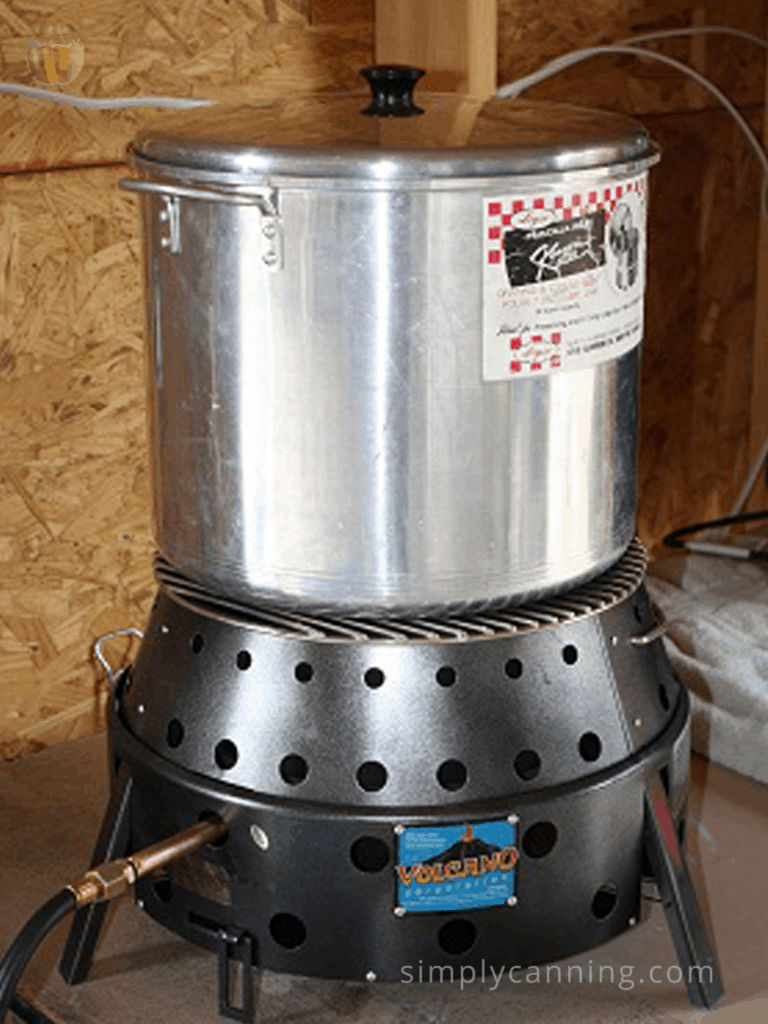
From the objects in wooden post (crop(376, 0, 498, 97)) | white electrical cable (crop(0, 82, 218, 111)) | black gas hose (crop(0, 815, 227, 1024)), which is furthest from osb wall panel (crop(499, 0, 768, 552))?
black gas hose (crop(0, 815, 227, 1024))

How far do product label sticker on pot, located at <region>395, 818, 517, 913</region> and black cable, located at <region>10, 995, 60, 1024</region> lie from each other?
278 millimetres

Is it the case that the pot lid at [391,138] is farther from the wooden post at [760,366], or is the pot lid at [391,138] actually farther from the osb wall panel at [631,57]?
the wooden post at [760,366]

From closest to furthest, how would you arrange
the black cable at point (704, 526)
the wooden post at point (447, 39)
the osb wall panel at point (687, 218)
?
the wooden post at point (447, 39) → the osb wall panel at point (687, 218) → the black cable at point (704, 526)

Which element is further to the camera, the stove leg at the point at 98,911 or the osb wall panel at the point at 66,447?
the osb wall panel at the point at 66,447

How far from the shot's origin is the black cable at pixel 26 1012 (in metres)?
1.24

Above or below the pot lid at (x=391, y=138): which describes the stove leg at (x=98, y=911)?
below

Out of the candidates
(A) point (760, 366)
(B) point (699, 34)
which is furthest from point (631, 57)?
(A) point (760, 366)

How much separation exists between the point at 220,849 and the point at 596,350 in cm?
43

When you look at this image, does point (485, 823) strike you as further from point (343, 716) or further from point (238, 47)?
point (238, 47)

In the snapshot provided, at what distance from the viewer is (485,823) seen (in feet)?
3.83

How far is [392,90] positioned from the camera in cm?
120

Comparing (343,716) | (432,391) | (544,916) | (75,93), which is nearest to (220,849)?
(343,716)

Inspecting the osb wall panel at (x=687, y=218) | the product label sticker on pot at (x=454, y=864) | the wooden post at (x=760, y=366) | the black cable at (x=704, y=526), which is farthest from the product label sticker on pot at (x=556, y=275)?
the wooden post at (x=760, y=366)

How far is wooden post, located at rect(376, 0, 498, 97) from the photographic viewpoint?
1.66m
